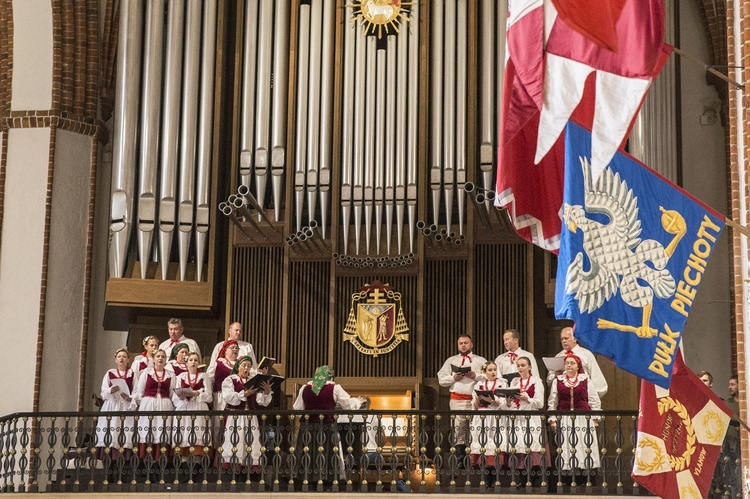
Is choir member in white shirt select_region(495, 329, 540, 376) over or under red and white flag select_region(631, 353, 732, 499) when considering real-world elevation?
over

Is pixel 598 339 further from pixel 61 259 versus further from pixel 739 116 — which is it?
pixel 61 259

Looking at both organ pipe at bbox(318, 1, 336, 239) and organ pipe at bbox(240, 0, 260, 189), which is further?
organ pipe at bbox(240, 0, 260, 189)

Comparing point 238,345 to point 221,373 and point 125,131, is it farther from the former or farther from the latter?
point 125,131

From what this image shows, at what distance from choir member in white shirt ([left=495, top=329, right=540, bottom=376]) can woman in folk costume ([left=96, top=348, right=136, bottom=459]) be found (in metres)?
3.72

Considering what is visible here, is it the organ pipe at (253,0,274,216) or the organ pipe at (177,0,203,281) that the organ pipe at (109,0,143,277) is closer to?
the organ pipe at (177,0,203,281)

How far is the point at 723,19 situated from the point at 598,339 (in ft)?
29.4

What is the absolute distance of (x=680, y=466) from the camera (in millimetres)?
8352

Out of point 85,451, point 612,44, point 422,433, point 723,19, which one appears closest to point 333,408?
point 422,433

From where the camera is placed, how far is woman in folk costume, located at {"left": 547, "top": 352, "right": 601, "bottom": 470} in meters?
11.8

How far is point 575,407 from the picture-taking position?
476 inches

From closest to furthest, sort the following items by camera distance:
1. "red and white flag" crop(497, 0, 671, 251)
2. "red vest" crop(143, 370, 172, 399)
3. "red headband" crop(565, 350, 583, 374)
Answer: "red and white flag" crop(497, 0, 671, 251) < "red headband" crop(565, 350, 583, 374) < "red vest" crop(143, 370, 172, 399)

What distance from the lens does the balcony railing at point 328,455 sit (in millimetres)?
11797

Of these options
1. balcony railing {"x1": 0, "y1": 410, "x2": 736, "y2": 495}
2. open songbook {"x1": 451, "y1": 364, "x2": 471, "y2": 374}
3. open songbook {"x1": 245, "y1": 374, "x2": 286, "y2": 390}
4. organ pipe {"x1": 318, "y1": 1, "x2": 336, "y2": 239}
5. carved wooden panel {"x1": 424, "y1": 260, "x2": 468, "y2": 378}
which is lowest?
balcony railing {"x1": 0, "y1": 410, "x2": 736, "y2": 495}

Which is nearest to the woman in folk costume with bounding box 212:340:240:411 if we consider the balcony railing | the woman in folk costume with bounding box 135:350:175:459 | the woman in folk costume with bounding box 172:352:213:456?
the woman in folk costume with bounding box 172:352:213:456
